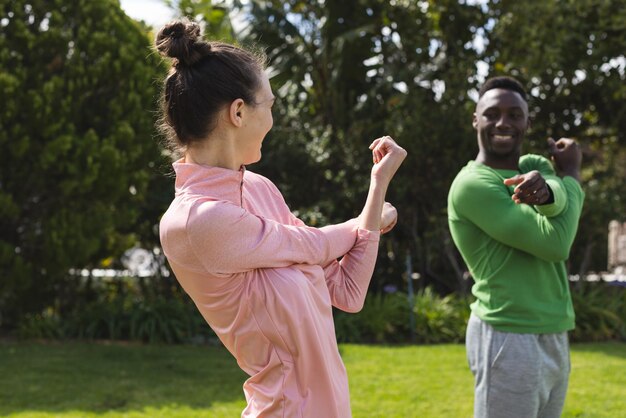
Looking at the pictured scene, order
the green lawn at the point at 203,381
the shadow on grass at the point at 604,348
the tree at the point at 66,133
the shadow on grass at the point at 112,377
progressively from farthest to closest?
the tree at the point at 66,133
the shadow on grass at the point at 604,348
the shadow on grass at the point at 112,377
the green lawn at the point at 203,381

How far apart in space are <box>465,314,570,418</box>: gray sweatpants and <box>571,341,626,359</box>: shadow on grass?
5.74m

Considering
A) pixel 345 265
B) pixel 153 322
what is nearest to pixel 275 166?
pixel 153 322

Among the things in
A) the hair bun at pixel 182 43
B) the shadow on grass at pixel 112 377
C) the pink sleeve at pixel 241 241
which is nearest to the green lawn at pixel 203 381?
the shadow on grass at pixel 112 377

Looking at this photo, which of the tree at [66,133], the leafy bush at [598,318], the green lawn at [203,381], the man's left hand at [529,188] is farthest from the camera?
the leafy bush at [598,318]

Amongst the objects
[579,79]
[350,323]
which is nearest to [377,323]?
[350,323]

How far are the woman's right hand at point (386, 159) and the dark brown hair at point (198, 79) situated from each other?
337 mm

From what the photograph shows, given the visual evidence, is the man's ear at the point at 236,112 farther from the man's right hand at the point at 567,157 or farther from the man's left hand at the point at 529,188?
the man's right hand at the point at 567,157

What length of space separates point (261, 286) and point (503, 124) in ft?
5.38

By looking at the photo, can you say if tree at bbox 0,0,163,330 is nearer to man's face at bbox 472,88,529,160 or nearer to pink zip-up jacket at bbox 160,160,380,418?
man's face at bbox 472,88,529,160

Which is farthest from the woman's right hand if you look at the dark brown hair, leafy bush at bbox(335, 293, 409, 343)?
leafy bush at bbox(335, 293, 409, 343)

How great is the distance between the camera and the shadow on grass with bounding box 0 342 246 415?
643 cm

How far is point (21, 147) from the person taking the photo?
8469mm

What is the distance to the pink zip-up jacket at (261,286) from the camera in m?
1.78

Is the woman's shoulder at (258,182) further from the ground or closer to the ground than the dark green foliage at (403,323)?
further from the ground
